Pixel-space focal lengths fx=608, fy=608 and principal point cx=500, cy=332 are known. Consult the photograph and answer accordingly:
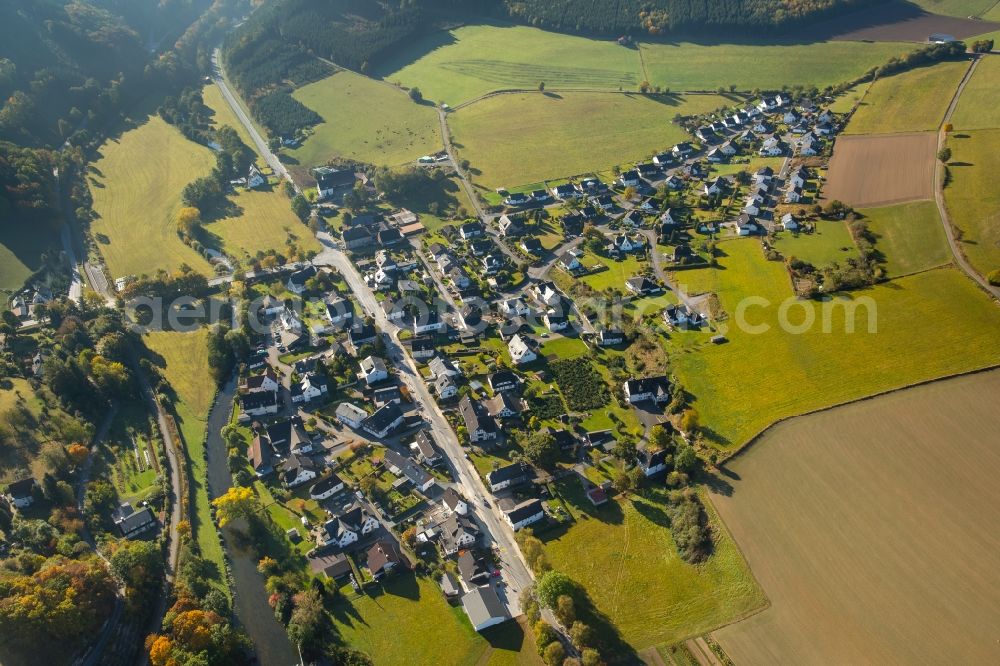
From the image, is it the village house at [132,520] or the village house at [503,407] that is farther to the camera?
the village house at [503,407]

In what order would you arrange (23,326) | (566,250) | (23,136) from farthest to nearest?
(23,136)
(566,250)
(23,326)

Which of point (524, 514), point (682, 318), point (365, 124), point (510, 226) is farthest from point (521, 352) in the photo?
point (365, 124)

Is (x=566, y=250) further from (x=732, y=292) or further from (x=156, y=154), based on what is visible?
(x=156, y=154)

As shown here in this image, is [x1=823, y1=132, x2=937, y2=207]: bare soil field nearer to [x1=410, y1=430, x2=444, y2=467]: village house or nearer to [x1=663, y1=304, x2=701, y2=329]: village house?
[x1=663, y1=304, x2=701, y2=329]: village house

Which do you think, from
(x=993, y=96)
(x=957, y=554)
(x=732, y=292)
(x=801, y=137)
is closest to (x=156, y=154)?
(x=732, y=292)

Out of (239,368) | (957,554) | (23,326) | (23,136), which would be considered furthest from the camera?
(23,136)

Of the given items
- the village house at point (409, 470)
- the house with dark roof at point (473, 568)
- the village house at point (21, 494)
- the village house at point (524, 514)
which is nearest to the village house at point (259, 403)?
the village house at point (409, 470)

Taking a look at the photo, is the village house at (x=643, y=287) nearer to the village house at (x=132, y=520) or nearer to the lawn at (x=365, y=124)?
the lawn at (x=365, y=124)
